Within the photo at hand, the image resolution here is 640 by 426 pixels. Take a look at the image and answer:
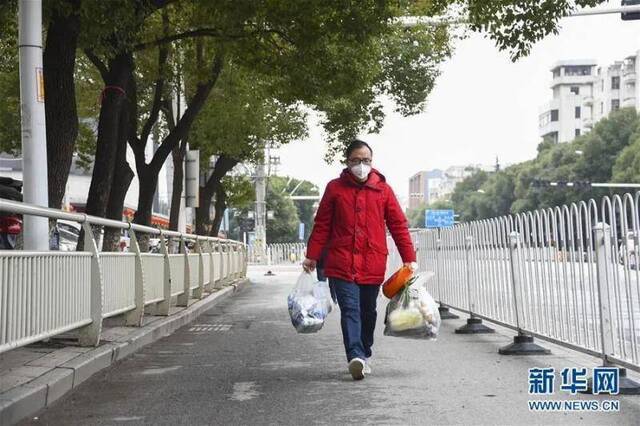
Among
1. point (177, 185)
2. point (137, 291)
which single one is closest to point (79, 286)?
point (137, 291)

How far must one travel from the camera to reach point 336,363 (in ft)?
30.8

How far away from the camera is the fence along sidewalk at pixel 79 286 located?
6.87 meters

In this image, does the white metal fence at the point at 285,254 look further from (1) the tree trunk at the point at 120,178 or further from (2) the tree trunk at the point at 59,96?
(2) the tree trunk at the point at 59,96

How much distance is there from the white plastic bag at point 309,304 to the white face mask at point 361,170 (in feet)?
2.93

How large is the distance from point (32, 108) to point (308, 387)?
4240 millimetres

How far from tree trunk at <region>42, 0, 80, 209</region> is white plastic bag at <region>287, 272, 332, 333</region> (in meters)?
5.36

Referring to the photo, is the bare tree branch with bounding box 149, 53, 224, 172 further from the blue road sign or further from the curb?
the blue road sign

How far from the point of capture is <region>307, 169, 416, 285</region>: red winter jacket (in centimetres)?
814

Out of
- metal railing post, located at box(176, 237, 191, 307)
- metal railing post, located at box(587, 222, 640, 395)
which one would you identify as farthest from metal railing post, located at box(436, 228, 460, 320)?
metal railing post, located at box(587, 222, 640, 395)

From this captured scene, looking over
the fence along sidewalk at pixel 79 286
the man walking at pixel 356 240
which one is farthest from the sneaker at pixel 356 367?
the fence along sidewalk at pixel 79 286

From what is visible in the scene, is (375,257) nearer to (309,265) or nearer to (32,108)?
(309,265)

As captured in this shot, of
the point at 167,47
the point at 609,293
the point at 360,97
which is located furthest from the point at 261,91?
the point at 609,293

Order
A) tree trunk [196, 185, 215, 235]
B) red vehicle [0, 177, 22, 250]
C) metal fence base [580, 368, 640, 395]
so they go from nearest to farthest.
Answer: metal fence base [580, 368, 640, 395], red vehicle [0, 177, 22, 250], tree trunk [196, 185, 215, 235]

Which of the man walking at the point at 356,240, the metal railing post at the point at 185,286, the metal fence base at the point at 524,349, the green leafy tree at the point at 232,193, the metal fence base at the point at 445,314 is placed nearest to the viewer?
the man walking at the point at 356,240
